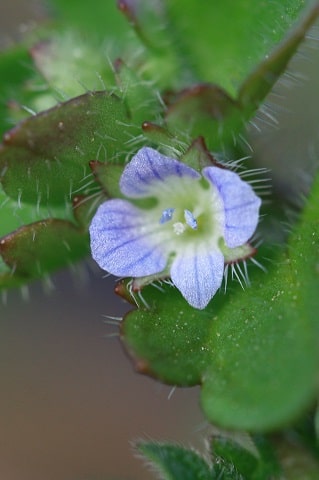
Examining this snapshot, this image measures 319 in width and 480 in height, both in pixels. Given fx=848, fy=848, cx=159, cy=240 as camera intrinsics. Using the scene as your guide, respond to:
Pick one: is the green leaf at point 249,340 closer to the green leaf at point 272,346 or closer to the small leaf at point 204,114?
the green leaf at point 272,346

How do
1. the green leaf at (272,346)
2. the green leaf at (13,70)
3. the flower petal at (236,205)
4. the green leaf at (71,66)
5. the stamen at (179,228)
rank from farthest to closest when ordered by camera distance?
the green leaf at (13,70) → the green leaf at (71,66) → the stamen at (179,228) → the flower petal at (236,205) → the green leaf at (272,346)

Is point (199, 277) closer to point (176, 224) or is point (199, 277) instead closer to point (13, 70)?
point (176, 224)

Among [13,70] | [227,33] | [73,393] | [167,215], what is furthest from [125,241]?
[73,393]

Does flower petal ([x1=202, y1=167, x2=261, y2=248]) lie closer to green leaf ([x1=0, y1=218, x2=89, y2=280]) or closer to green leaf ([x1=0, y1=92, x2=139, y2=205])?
green leaf ([x1=0, y1=92, x2=139, y2=205])

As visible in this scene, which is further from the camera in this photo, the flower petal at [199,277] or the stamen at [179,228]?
the stamen at [179,228]

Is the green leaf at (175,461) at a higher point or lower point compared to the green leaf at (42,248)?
lower

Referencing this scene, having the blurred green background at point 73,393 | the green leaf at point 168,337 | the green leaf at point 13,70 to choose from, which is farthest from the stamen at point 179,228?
the blurred green background at point 73,393

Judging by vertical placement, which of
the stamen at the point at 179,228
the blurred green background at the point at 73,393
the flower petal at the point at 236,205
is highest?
the flower petal at the point at 236,205
